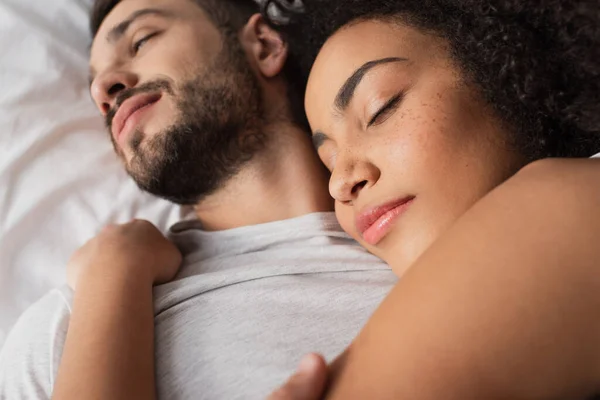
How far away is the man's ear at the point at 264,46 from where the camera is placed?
4.29 ft

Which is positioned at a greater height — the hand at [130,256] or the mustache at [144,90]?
the mustache at [144,90]

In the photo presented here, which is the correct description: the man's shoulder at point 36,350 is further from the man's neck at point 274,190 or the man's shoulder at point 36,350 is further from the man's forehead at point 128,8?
the man's forehead at point 128,8

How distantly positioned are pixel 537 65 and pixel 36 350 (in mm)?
862

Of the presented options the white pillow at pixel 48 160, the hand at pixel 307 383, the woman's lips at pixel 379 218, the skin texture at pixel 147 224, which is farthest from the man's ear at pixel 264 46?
the hand at pixel 307 383

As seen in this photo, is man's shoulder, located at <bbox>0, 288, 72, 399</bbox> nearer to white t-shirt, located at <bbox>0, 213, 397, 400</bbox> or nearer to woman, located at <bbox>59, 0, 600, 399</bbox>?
white t-shirt, located at <bbox>0, 213, 397, 400</bbox>

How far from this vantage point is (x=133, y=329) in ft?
2.77

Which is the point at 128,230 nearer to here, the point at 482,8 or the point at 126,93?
the point at 126,93

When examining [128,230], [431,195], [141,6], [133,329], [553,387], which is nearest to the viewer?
[553,387]

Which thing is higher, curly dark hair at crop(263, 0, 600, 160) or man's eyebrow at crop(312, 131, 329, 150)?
curly dark hair at crop(263, 0, 600, 160)

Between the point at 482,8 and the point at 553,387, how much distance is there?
542mm

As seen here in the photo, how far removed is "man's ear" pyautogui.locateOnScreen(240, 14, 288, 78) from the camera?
1308 millimetres

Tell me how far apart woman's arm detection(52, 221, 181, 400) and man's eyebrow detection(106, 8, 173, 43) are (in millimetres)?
445

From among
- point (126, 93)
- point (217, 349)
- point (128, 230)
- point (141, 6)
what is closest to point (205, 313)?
point (217, 349)

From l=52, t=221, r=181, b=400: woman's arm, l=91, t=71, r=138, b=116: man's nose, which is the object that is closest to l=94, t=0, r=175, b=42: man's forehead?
l=91, t=71, r=138, b=116: man's nose
